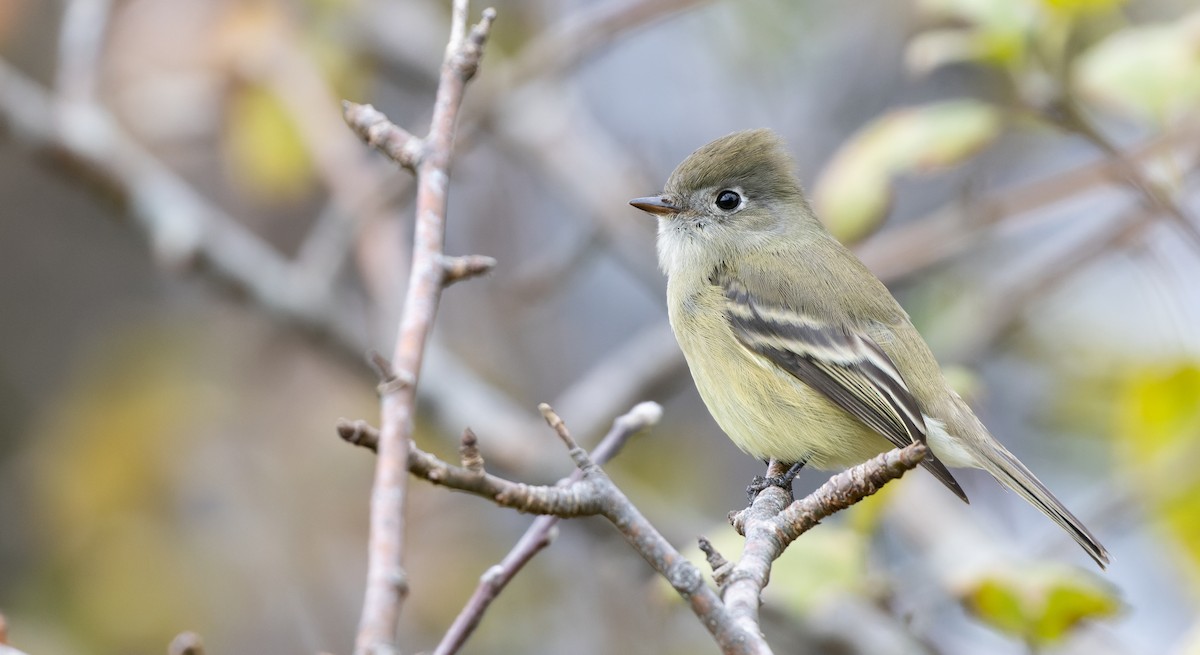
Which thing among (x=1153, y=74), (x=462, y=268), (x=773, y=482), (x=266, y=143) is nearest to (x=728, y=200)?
(x=773, y=482)

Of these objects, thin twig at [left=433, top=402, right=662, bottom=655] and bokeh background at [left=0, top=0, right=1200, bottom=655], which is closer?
thin twig at [left=433, top=402, right=662, bottom=655]

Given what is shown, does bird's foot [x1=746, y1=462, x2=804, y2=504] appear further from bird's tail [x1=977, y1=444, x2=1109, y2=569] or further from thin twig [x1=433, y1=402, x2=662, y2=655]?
thin twig [x1=433, y1=402, x2=662, y2=655]

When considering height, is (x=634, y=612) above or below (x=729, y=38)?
below

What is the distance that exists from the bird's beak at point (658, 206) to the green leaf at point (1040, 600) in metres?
1.59

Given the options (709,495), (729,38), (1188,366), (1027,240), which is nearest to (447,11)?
(729,38)

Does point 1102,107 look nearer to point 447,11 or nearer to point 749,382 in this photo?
point 749,382

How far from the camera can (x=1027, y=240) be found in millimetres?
7895

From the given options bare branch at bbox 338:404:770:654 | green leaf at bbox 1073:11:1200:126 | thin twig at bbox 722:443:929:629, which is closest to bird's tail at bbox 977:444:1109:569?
green leaf at bbox 1073:11:1200:126

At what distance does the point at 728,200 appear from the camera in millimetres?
4117

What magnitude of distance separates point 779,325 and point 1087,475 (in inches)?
149

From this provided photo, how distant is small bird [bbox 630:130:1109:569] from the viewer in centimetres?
345

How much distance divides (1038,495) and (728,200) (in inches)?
55.7

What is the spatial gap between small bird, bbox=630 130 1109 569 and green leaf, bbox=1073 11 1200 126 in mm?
899

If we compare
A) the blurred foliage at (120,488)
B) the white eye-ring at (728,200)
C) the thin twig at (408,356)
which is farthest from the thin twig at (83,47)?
the thin twig at (408,356)
